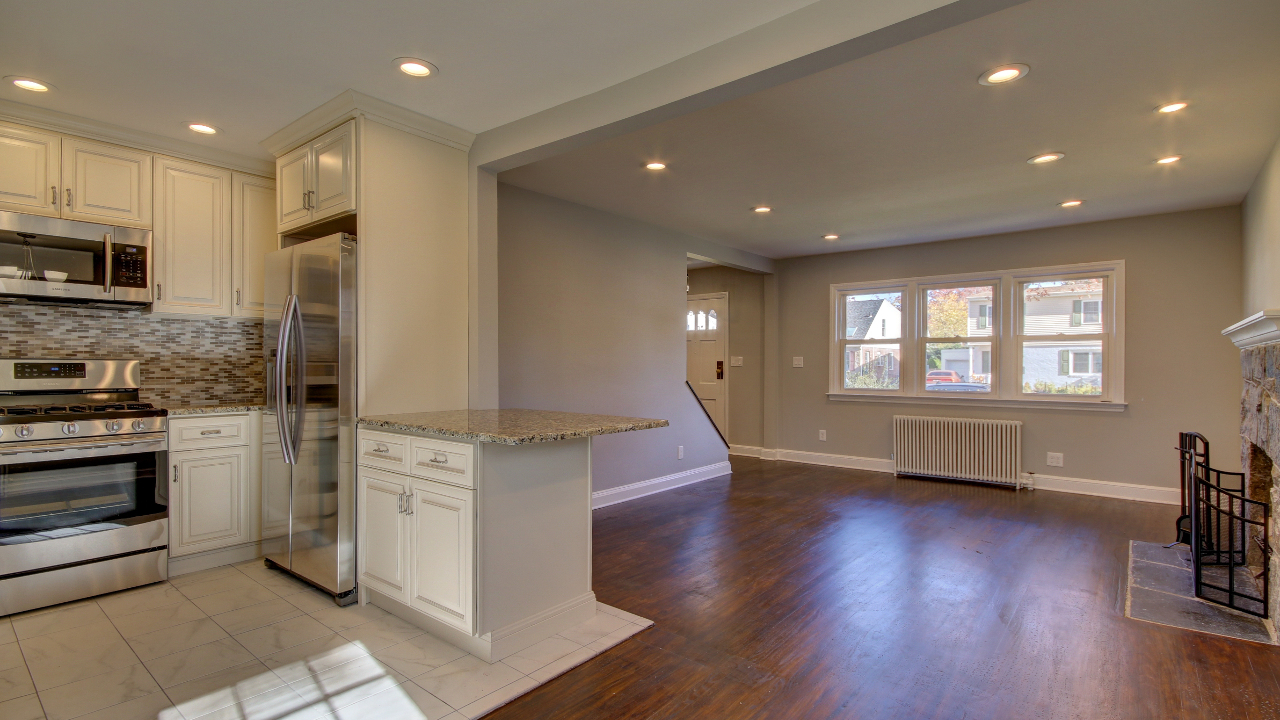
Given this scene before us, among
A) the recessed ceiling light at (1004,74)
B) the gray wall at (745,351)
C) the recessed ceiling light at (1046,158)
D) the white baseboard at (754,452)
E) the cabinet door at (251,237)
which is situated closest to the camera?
the recessed ceiling light at (1004,74)

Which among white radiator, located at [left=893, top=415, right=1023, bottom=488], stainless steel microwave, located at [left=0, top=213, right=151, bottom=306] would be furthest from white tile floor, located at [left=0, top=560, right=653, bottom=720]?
white radiator, located at [left=893, top=415, right=1023, bottom=488]

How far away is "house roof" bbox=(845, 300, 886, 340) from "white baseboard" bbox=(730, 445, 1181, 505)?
4.39 feet

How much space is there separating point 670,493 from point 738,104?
3.44 m

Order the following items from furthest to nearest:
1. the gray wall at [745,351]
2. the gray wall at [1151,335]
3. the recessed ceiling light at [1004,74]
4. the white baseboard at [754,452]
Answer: the gray wall at [745,351], the white baseboard at [754,452], the gray wall at [1151,335], the recessed ceiling light at [1004,74]

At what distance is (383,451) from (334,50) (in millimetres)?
1668

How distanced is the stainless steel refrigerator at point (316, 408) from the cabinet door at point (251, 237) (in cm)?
68

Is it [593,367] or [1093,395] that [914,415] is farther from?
[593,367]

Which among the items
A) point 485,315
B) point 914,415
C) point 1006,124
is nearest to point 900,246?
point 914,415

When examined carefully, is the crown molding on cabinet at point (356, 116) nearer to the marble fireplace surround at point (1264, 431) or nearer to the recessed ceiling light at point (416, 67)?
the recessed ceiling light at point (416, 67)

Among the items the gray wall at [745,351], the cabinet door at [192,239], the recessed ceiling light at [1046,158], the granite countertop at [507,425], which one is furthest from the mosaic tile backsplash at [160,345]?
the gray wall at [745,351]

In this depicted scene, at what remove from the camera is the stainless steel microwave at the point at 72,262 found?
2.95 meters

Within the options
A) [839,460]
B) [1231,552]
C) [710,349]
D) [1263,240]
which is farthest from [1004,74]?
[710,349]

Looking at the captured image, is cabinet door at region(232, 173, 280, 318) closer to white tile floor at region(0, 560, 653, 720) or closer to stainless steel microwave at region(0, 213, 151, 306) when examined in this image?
stainless steel microwave at region(0, 213, 151, 306)

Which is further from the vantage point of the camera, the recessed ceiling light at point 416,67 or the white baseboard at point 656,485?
the white baseboard at point 656,485
